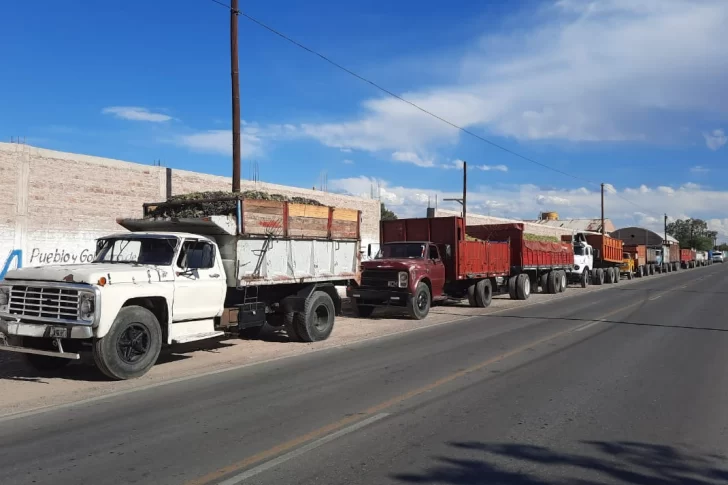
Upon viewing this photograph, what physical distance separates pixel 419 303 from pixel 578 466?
38.1ft

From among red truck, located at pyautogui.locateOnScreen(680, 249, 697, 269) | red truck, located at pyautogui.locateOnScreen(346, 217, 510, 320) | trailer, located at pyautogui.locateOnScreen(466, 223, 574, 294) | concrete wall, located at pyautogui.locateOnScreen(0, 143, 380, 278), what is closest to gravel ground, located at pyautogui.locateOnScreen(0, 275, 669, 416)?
red truck, located at pyautogui.locateOnScreen(346, 217, 510, 320)

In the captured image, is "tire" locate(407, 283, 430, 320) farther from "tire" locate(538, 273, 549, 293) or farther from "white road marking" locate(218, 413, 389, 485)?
"tire" locate(538, 273, 549, 293)

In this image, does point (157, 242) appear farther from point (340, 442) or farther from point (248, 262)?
point (340, 442)

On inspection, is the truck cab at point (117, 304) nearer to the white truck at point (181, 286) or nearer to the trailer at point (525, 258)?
the white truck at point (181, 286)

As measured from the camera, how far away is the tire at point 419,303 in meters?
16.0

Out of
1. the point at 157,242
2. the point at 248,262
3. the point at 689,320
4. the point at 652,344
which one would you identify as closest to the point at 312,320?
the point at 248,262

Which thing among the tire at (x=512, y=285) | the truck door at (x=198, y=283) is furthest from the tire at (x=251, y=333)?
the tire at (x=512, y=285)

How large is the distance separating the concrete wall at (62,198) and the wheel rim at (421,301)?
26.1 ft

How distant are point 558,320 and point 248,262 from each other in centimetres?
893

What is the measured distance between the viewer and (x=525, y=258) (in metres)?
23.6

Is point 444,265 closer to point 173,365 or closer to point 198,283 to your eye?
point 198,283

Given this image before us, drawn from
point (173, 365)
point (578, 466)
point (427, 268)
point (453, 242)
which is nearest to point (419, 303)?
point (427, 268)

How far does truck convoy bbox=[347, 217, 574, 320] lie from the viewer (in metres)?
16.2

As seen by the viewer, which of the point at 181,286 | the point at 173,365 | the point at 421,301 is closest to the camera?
the point at 181,286
